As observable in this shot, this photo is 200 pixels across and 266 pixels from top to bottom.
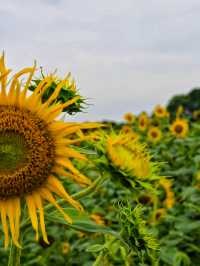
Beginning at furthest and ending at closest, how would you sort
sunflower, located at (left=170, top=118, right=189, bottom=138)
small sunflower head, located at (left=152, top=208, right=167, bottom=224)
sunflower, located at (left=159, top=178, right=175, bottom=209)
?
sunflower, located at (left=170, top=118, right=189, bottom=138) < sunflower, located at (left=159, top=178, right=175, bottom=209) < small sunflower head, located at (left=152, top=208, right=167, bottom=224)

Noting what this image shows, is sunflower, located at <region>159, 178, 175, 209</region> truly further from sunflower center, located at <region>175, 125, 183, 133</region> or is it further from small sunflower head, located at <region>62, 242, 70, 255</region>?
sunflower center, located at <region>175, 125, 183, 133</region>

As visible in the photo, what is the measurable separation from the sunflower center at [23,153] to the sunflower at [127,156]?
14cm

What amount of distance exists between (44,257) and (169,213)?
3.86 ft

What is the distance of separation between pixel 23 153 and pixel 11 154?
36 mm

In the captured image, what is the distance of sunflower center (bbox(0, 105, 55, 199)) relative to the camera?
1.43 metres

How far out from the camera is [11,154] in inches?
56.3

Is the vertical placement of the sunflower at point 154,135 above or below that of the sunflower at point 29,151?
above

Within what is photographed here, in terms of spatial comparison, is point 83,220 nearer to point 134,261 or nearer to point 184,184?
point 134,261

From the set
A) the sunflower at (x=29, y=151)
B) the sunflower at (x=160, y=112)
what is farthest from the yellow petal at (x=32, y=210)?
the sunflower at (x=160, y=112)

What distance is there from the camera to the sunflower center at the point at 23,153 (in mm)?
1435

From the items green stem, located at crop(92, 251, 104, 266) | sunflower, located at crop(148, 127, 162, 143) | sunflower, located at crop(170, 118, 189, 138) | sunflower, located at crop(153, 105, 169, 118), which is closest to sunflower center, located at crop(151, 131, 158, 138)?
sunflower, located at crop(148, 127, 162, 143)

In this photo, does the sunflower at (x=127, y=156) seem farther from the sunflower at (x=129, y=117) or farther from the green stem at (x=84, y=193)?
the sunflower at (x=129, y=117)

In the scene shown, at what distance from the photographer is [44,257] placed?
3621mm

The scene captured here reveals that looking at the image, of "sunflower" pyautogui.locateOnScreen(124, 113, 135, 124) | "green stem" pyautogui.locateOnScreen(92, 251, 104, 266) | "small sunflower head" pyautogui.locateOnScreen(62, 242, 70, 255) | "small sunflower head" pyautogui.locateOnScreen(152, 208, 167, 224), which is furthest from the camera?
"sunflower" pyautogui.locateOnScreen(124, 113, 135, 124)
